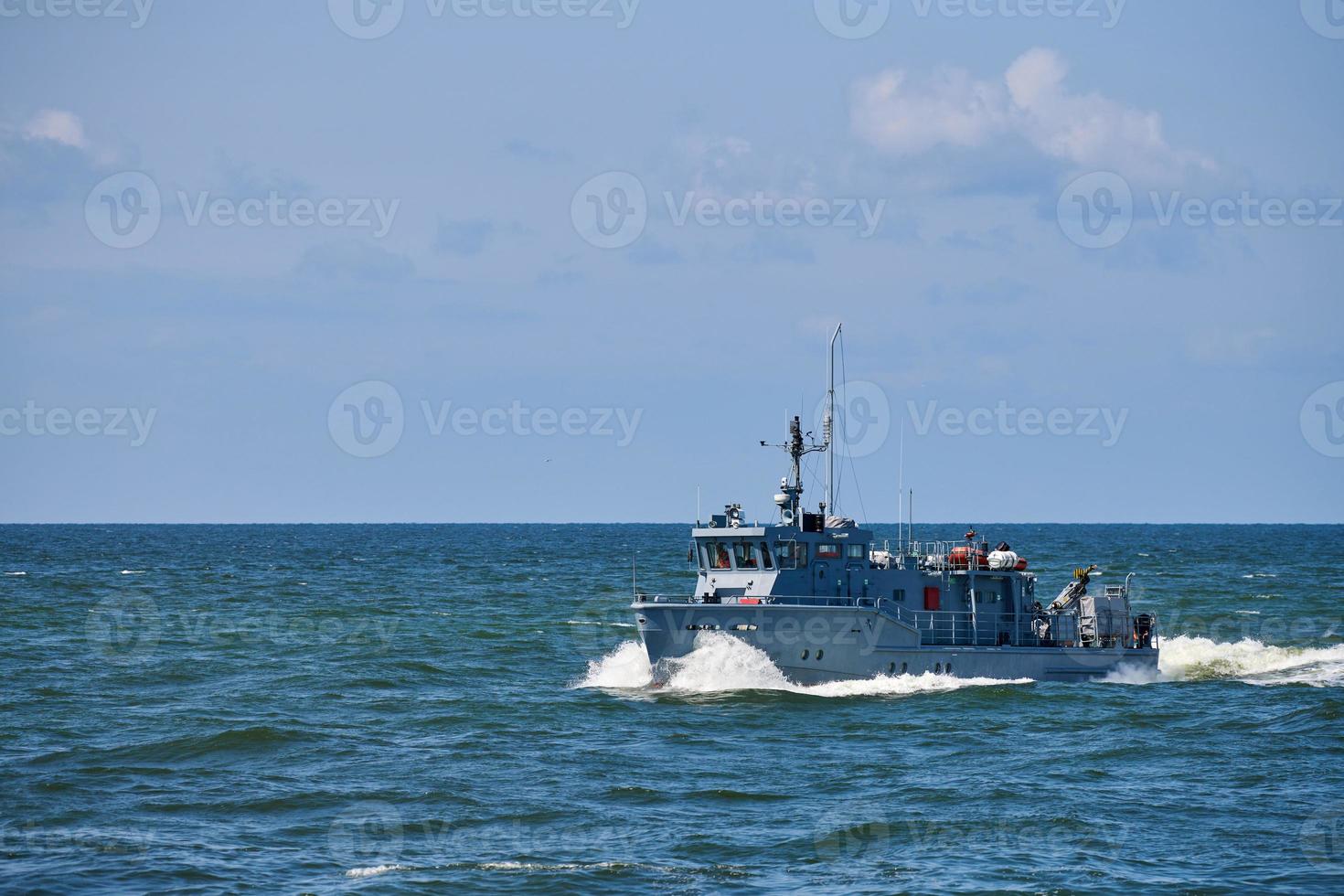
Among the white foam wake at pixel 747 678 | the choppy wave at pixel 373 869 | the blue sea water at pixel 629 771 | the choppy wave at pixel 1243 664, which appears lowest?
the choppy wave at pixel 373 869

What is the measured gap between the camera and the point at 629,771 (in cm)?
3019

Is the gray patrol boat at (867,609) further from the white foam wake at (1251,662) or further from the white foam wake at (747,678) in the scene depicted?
the white foam wake at (1251,662)

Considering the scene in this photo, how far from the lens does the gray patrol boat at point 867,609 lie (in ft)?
123

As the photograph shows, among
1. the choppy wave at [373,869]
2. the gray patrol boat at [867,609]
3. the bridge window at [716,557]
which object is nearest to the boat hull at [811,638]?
the gray patrol boat at [867,609]

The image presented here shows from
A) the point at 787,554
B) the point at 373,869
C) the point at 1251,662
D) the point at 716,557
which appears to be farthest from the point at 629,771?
the point at 1251,662

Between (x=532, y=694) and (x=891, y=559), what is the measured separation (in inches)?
415

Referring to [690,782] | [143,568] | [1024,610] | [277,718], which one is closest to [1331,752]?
[1024,610]

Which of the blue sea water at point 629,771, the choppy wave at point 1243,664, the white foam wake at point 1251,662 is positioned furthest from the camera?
the white foam wake at point 1251,662

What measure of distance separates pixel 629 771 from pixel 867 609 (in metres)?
9.56

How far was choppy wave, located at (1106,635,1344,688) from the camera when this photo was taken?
4356 centimetres

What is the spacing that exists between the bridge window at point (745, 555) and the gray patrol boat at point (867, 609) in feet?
0.13

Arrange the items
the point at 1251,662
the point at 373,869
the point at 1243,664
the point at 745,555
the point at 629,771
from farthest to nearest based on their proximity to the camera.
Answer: the point at 1251,662 < the point at 1243,664 < the point at 745,555 < the point at 629,771 < the point at 373,869

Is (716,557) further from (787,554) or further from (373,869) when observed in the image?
(373,869)

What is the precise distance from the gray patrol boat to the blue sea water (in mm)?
729
